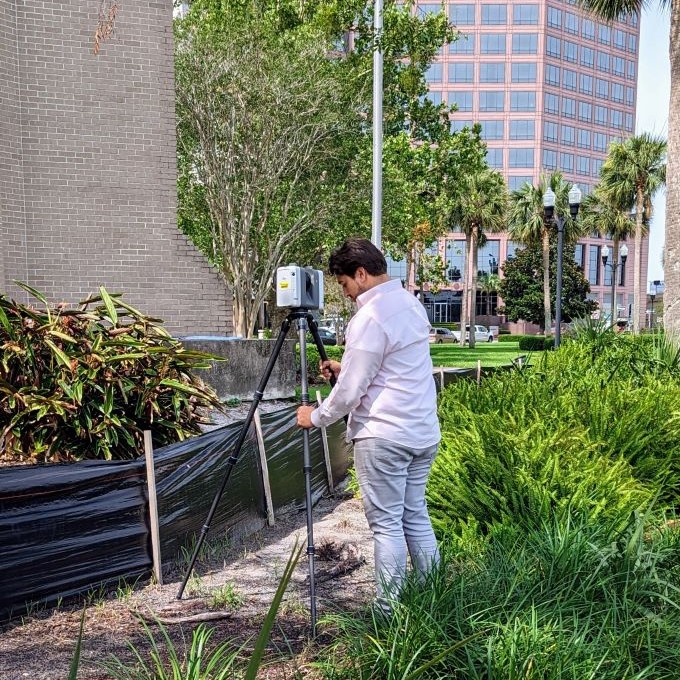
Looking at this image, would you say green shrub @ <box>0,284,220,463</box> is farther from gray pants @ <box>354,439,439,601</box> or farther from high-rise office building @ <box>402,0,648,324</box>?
high-rise office building @ <box>402,0,648,324</box>

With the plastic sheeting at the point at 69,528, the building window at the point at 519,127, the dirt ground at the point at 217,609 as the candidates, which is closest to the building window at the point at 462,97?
the building window at the point at 519,127

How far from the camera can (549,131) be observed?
96312 mm

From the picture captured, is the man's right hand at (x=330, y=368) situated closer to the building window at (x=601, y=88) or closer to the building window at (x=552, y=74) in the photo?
the building window at (x=552, y=74)

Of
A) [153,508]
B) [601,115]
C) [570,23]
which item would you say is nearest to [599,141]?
[601,115]

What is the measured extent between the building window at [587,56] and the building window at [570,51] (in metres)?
1.30

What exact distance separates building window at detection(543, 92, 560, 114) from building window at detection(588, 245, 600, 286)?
16908 millimetres

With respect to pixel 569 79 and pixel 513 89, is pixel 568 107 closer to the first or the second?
pixel 569 79

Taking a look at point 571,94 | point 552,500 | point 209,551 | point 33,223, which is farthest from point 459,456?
point 571,94

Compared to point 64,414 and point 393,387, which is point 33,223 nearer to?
point 64,414

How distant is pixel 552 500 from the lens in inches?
226

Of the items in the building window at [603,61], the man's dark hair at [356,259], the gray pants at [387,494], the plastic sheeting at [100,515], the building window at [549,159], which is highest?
the building window at [603,61]

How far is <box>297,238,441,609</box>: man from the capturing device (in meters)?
3.98

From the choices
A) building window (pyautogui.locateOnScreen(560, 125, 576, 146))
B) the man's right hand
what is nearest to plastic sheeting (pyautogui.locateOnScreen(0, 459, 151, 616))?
the man's right hand

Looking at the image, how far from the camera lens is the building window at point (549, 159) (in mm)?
95938
